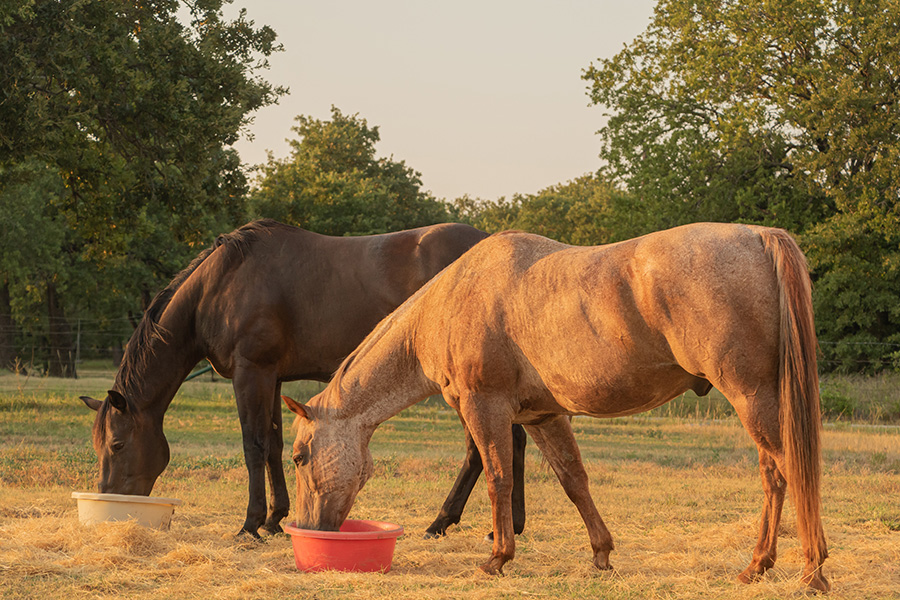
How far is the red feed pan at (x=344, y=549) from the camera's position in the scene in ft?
17.4

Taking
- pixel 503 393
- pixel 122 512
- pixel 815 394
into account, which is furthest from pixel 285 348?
pixel 815 394

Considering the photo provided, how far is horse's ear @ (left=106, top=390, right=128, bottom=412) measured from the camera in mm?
6742

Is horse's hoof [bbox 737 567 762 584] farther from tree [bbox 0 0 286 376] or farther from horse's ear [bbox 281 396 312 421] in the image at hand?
tree [bbox 0 0 286 376]

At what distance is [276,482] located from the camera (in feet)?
23.9

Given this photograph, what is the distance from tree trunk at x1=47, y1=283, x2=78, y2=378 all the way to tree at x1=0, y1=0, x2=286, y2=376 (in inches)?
728

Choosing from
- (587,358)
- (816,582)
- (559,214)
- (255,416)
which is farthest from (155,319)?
(559,214)

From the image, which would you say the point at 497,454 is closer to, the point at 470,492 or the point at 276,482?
the point at 470,492

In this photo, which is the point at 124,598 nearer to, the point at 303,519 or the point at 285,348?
the point at 303,519

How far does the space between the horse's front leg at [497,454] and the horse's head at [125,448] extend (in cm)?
301

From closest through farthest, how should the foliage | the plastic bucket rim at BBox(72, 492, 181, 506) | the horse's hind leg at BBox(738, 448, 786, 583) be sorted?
the horse's hind leg at BBox(738, 448, 786, 583), the plastic bucket rim at BBox(72, 492, 181, 506), the foliage

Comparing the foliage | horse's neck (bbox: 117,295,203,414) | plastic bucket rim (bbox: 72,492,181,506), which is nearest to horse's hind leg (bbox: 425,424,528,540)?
plastic bucket rim (bbox: 72,492,181,506)

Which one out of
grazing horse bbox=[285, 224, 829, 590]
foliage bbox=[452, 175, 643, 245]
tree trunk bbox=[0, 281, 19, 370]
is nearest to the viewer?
grazing horse bbox=[285, 224, 829, 590]

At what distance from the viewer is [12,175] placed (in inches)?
611

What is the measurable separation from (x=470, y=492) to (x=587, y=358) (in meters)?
2.45
